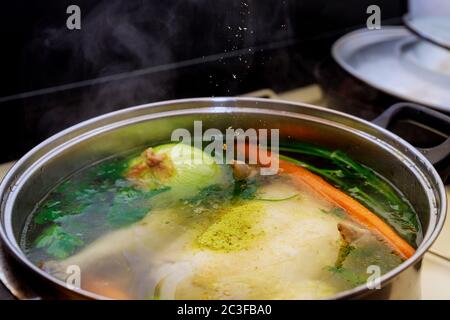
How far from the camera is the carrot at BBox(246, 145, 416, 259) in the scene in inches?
50.2

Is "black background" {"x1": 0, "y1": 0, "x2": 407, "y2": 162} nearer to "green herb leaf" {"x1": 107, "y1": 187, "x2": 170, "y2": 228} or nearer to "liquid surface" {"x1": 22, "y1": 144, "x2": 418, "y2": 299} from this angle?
"liquid surface" {"x1": 22, "y1": 144, "x2": 418, "y2": 299}

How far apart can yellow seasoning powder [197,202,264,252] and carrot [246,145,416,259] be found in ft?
0.64

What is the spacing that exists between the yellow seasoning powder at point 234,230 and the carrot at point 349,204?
0.19 metres

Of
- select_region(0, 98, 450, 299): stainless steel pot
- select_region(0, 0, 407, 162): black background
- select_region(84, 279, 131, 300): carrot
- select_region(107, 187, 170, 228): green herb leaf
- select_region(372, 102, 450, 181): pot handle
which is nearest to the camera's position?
select_region(84, 279, 131, 300): carrot

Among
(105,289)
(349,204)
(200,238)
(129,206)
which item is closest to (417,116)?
(349,204)

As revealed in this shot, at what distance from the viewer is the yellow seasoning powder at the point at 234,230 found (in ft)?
4.03

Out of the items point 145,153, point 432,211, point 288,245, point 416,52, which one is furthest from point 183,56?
point 432,211

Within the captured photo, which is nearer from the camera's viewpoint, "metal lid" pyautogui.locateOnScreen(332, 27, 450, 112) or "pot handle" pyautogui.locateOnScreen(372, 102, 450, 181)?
"pot handle" pyautogui.locateOnScreen(372, 102, 450, 181)

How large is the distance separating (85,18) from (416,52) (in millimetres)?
1252

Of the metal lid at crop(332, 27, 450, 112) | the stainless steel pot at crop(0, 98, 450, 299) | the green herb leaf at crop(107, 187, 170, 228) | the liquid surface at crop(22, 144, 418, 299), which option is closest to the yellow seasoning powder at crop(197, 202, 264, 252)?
the liquid surface at crop(22, 144, 418, 299)

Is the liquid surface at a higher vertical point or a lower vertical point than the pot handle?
lower

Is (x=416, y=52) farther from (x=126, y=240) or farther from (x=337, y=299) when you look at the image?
(x=337, y=299)

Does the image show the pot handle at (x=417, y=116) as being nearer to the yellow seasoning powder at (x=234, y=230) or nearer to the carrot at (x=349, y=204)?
the carrot at (x=349, y=204)
